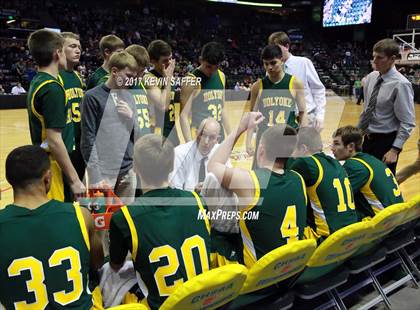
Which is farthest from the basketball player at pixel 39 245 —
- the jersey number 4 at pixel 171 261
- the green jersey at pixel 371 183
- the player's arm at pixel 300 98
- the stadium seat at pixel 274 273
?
the player's arm at pixel 300 98

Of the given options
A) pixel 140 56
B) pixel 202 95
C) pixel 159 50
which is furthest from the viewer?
pixel 202 95

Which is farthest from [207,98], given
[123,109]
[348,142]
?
[348,142]

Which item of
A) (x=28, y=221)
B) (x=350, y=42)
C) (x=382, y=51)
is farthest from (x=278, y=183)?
(x=350, y=42)

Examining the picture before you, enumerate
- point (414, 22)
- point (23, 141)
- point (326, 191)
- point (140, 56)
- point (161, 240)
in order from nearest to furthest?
point (161, 240) < point (326, 191) < point (140, 56) < point (23, 141) < point (414, 22)

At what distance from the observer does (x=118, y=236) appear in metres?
1.93

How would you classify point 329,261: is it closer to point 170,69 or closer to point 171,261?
point 171,261

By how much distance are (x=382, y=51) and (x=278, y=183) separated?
A: 7.52 ft

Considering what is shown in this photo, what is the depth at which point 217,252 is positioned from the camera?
2.53m

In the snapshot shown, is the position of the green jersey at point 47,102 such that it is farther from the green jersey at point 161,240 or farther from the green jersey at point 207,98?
the green jersey at point 207,98

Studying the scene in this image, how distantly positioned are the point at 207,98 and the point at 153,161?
2.29 m

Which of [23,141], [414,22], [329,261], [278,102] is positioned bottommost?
[23,141]

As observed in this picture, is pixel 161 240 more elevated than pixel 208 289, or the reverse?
pixel 161 240

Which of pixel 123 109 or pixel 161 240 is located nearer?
pixel 161 240

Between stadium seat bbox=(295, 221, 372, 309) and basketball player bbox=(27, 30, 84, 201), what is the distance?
1.58 meters
